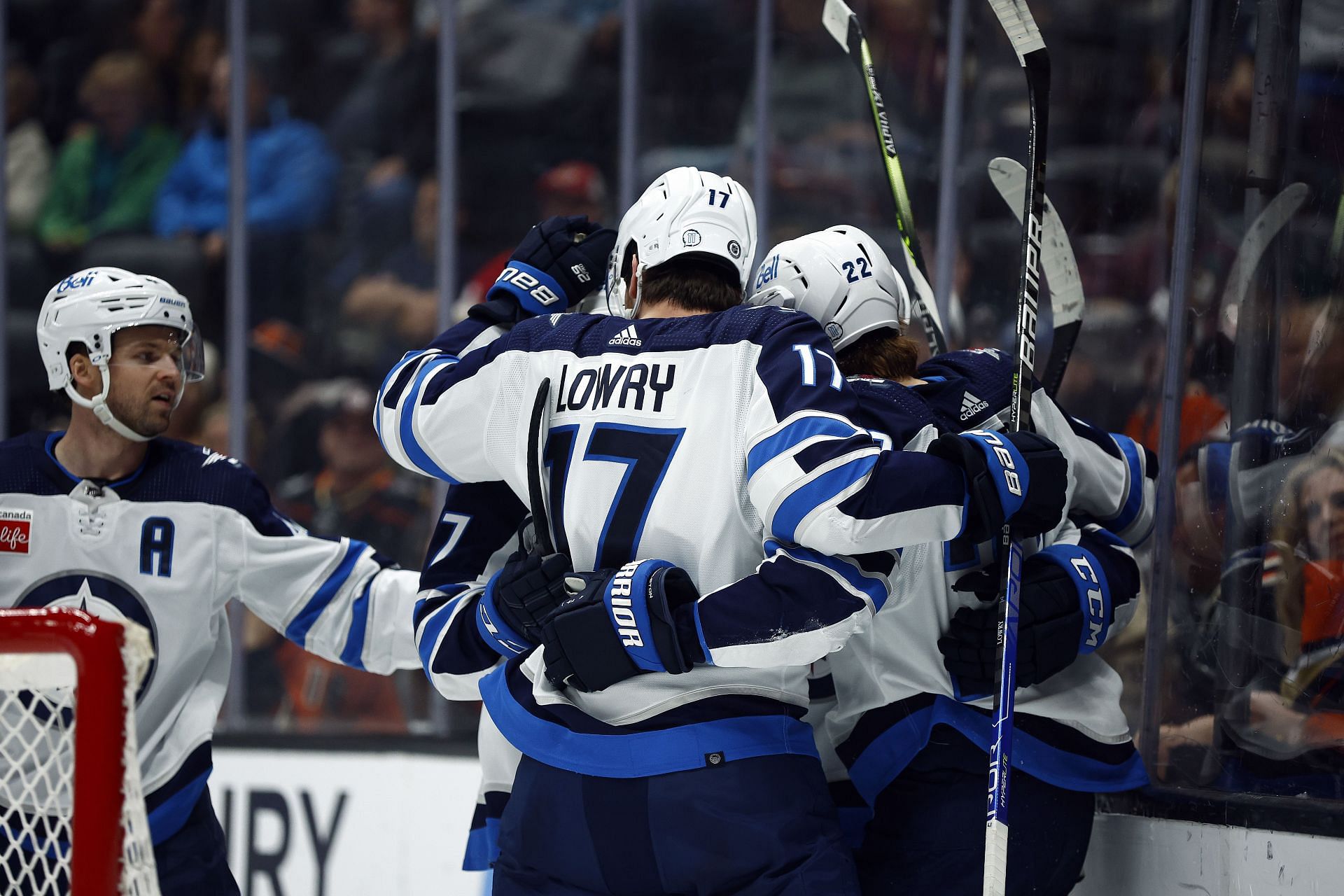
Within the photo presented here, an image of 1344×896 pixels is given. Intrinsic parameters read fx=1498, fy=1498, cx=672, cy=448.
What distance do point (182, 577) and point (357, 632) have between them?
0.33 meters

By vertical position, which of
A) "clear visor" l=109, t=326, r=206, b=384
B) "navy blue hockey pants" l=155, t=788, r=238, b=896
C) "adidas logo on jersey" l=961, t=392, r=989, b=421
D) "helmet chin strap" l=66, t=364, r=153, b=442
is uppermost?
"clear visor" l=109, t=326, r=206, b=384

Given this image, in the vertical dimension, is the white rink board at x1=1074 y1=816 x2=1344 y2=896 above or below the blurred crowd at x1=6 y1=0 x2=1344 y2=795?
below

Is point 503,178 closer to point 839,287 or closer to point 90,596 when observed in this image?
point 90,596

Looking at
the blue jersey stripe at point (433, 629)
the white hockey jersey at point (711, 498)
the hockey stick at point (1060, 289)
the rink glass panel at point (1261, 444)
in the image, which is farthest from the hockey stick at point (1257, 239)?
the blue jersey stripe at point (433, 629)

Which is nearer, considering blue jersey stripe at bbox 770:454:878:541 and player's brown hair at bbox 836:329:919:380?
blue jersey stripe at bbox 770:454:878:541

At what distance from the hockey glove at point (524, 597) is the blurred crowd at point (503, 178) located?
1.25m

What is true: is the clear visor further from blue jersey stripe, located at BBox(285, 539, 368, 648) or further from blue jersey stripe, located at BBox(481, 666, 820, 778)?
blue jersey stripe, located at BBox(481, 666, 820, 778)

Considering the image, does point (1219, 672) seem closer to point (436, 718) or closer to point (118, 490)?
point (118, 490)

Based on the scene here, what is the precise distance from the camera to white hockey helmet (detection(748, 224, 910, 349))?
2.38 metres

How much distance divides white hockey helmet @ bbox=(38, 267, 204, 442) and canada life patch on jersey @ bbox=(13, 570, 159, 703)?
265 millimetres

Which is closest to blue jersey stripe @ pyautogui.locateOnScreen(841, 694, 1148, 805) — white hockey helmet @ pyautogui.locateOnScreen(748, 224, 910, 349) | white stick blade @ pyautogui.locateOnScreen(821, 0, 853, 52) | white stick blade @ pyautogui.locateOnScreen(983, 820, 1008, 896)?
white stick blade @ pyautogui.locateOnScreen(983, 820, 1008, 896)

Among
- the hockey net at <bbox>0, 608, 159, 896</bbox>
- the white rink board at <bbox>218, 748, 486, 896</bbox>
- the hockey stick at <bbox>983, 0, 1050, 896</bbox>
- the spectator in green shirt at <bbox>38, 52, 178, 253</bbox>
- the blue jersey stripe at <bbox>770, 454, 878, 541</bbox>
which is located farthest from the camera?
the spectator in green shirt at <bbox>38, 52, 178, 253</bbox>

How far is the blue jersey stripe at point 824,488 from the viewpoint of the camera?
1.89 metres

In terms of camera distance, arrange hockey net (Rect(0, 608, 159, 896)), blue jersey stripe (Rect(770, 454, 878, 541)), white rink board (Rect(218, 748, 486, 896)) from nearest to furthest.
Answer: hockey net (Rect(0, 608, 159, 896)) < blue jersey stripe (Rect(770, 454, 878, 541)) < white rink board (Rect(218, 748, 486, 896))
